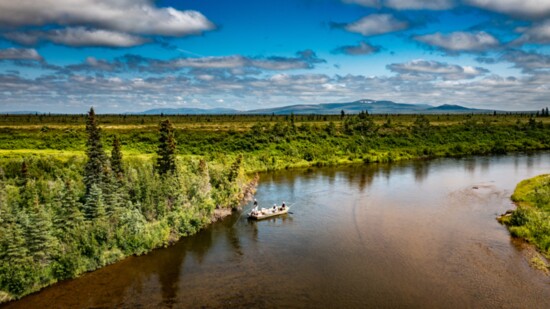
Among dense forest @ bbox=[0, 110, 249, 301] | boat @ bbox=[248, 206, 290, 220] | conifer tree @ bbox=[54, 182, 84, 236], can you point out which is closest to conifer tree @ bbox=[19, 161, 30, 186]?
dense forest @ bbox=[0, 110, 249, 301]

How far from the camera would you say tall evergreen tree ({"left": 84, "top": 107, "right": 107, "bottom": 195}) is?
131ft

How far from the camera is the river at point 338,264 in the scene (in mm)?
30453

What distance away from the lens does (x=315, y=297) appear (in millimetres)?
30984

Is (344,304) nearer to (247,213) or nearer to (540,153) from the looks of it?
(247,213)

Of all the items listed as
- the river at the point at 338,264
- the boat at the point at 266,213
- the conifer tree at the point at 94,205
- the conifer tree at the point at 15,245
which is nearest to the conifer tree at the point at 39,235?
the conifer tree at the point at 15,245

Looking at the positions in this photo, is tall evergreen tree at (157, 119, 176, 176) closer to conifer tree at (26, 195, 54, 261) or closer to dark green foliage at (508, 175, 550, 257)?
conifer tree at (26, 195, 54, 261)

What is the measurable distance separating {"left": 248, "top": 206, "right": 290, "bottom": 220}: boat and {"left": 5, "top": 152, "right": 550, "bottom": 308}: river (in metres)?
0.95

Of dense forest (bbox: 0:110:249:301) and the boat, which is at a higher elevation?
dense forest (bbox: 0:110:249:301)

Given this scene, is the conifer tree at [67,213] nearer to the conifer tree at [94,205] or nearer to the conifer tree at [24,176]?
the conifer tree at [94,205]

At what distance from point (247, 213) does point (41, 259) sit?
2499 cm

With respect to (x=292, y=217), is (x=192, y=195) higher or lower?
higher

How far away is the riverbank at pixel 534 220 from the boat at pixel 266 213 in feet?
84.6

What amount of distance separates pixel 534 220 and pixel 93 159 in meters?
46.8

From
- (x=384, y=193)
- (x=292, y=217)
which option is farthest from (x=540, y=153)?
(x=292, y=217)
